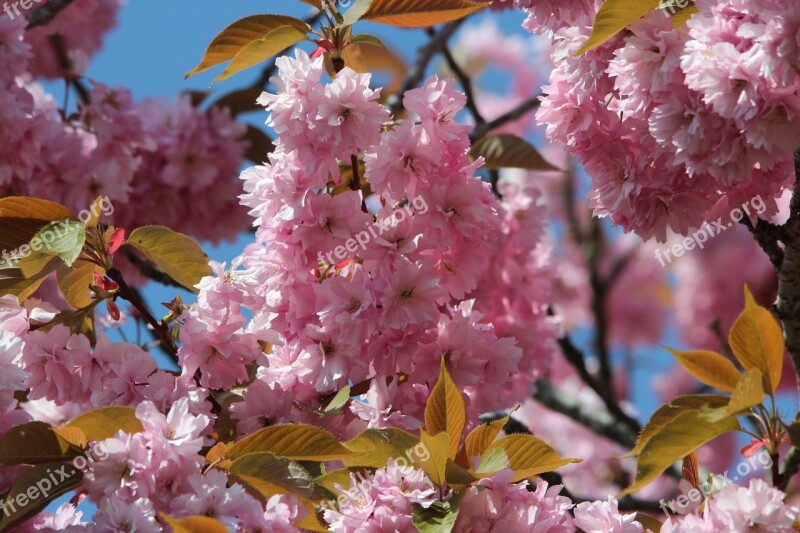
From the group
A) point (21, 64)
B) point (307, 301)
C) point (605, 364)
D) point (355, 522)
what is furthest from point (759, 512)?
point (605, 364)

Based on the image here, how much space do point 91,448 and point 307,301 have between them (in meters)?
0.58

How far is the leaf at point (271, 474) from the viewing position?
79.8 inches

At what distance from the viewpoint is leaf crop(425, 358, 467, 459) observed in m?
2.11

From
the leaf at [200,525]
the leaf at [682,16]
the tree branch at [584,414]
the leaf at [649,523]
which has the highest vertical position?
the leaf at [682,16]

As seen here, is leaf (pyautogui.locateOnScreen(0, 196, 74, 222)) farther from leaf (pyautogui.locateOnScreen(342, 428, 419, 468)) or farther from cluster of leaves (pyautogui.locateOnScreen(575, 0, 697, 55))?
cluster of leaves (pyautogui.locateOnScreen(575, 0, 697, 55))

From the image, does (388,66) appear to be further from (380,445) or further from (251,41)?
(380,445)

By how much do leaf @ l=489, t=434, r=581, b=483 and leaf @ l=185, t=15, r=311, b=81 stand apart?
1017 mm

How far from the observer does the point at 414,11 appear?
251 centimetres

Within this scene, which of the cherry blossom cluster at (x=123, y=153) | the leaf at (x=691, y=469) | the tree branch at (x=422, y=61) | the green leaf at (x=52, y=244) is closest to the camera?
the leaf at (x=691, y=469)

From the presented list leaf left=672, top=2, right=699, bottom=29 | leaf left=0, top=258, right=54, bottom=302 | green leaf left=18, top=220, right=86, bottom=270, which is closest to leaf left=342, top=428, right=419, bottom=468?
green leaf left=18, top=220, right=86, bottom=270

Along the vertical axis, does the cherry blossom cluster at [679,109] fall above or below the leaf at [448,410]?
above

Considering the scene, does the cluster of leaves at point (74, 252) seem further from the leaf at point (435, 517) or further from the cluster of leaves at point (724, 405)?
the cluster of leaves at point (724, 405)

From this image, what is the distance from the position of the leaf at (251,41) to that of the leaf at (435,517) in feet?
3.45

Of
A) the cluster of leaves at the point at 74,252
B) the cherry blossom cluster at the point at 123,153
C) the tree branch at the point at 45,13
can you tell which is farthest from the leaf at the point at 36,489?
the tree branch at the point at 45,13
